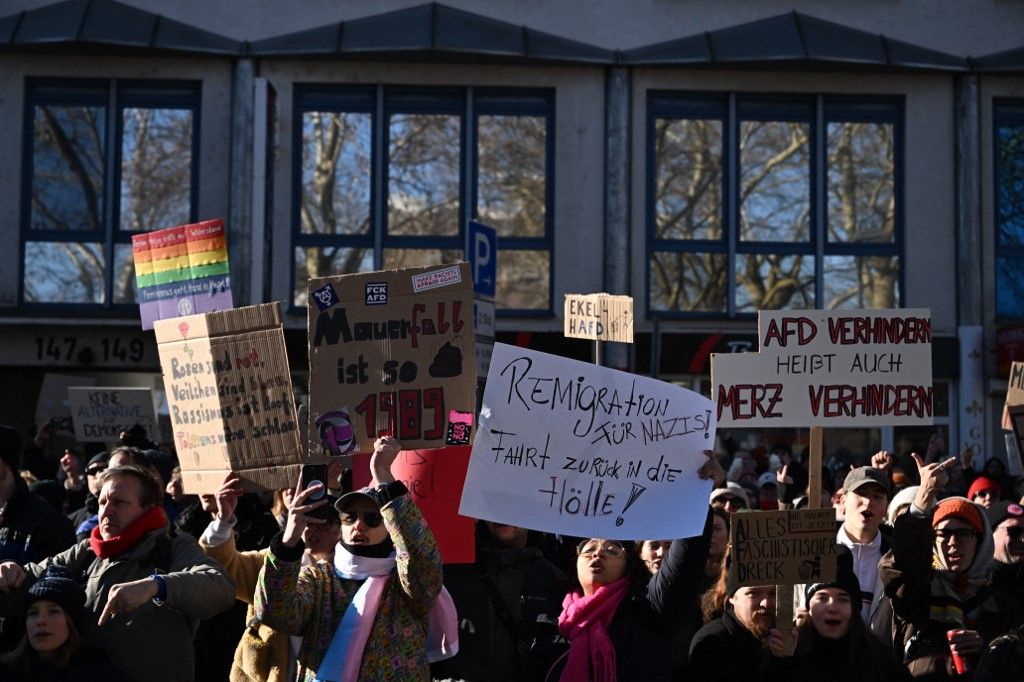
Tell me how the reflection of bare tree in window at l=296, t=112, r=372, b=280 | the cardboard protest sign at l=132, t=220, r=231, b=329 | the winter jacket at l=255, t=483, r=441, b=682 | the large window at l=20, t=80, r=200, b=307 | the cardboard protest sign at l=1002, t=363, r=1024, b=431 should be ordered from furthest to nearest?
the reflection of bare tree in window at l=296, t=112, r=372, b=280 < the large window at l=20, t=80, r=200, b=307 < the cardboard protest sign at l=132, t=220, r=231, b=329 < the cardboard protest sign at l=1002, t=363, r=1024, b=431 < the winter jacket at l=255, t=483, r=441, b=682

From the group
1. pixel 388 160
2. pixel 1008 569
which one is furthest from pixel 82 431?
pixel 1008 569

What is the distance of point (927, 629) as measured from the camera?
6.28 m

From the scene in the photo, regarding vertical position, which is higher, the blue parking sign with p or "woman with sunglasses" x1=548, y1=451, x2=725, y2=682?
the blue parking sign with p

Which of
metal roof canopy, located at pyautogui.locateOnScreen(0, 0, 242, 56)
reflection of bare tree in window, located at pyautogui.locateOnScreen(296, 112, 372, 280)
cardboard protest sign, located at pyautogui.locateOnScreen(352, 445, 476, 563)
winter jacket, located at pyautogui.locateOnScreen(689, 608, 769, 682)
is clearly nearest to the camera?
winter jacket, located at pyautogui.locateOnScreen(689, 608, 769, 682)

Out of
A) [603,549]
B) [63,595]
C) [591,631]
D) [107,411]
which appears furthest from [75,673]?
[107,411]

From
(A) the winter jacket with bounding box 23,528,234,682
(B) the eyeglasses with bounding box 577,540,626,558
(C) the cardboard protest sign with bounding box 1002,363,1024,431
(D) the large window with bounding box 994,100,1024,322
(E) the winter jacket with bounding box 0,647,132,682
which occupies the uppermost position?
(D) the large window with bounding box 994,100,1024,322

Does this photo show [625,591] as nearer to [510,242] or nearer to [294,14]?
[510,242]

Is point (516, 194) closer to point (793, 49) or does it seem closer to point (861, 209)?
point (793, 49)

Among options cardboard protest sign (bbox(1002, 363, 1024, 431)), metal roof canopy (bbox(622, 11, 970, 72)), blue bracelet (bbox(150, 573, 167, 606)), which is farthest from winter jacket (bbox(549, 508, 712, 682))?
metal roof canopy (bbox(622, 11, 970, 72))

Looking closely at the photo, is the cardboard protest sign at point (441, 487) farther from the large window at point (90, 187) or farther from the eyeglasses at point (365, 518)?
the large window at point (90, 187)

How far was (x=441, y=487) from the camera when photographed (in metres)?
6.17

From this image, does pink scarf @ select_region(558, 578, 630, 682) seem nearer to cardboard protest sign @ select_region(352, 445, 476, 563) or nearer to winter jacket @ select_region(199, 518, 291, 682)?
cardboard protest sign @ select_region(352, 445, 476, 563)

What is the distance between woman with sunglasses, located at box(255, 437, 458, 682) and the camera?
199 inches

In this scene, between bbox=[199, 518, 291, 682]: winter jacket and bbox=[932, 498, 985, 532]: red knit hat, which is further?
bbox=[932, 498, 985, 532]: red knit hat
